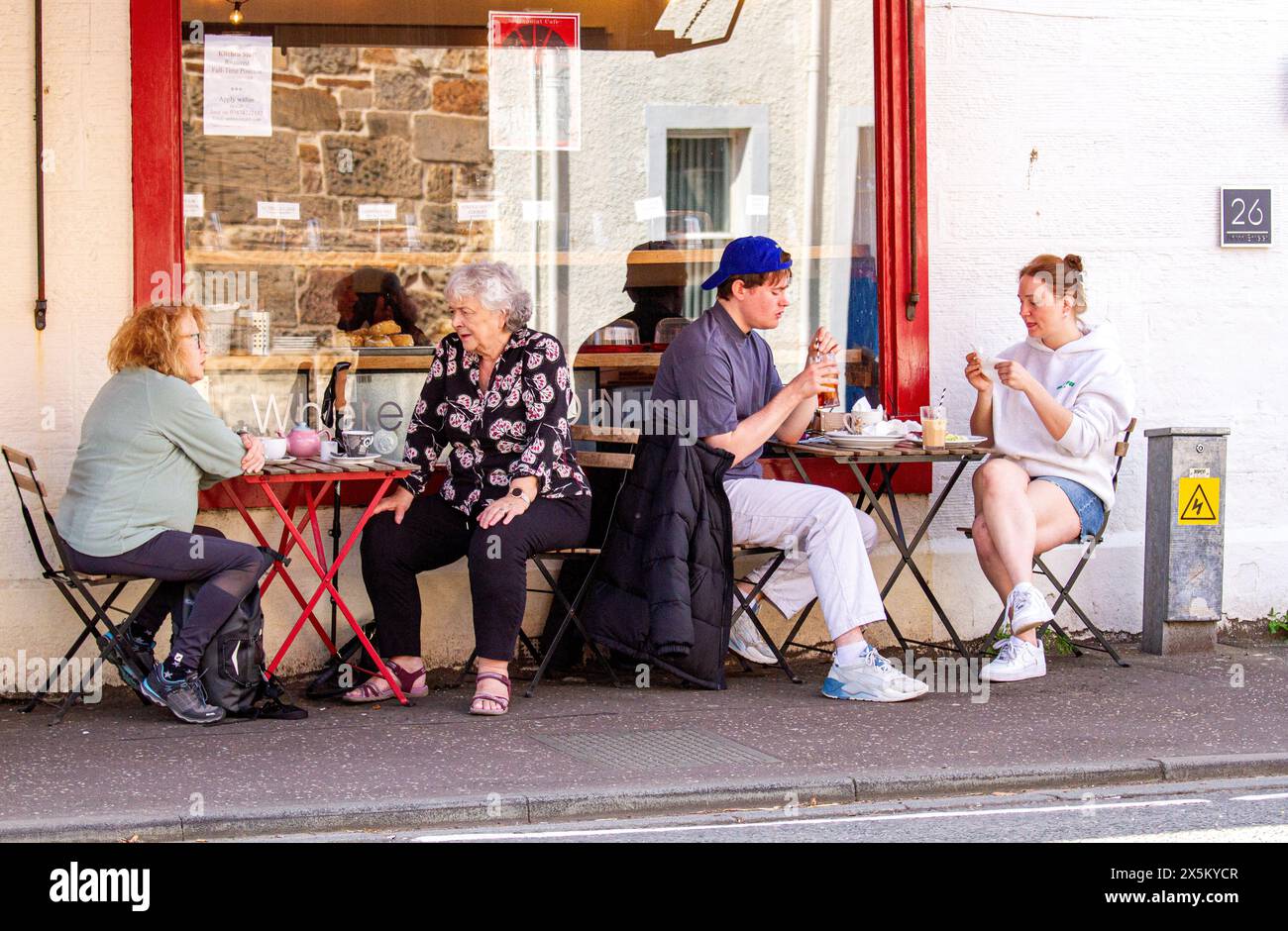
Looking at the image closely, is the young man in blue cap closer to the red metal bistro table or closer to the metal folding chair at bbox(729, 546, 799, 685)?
the metal folding chair at bbox(729, 546, 799, 685)

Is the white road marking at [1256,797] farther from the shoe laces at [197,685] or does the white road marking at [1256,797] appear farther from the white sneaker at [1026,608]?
the shoe laces at [197,685]

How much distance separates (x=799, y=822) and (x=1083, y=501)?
105 inches

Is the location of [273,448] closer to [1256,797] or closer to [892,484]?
[892,484]

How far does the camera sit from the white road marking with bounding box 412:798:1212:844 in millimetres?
4746

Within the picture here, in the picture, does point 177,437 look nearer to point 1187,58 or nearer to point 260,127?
point 260,127

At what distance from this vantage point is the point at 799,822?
4.91 metres

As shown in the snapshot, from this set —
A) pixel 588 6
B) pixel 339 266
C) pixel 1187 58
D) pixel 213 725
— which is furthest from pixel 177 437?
pixel 1187 58

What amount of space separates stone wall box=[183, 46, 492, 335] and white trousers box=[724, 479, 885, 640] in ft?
7.52

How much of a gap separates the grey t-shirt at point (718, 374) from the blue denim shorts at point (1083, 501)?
4.10ft

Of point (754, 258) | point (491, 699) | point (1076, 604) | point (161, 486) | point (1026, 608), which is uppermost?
point (754, 258)

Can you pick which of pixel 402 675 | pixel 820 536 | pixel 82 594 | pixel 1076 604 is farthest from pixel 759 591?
pixel 82 594

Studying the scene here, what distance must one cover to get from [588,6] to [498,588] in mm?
3661

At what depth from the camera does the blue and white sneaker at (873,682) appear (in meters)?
6.38

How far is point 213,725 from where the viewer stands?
600 cm
